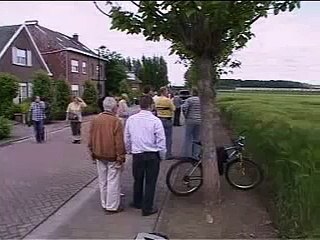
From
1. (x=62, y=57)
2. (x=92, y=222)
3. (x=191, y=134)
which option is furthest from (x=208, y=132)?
(x=62, y=57)

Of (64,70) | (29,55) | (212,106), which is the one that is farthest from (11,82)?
(212,106)

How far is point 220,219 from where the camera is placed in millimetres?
7262

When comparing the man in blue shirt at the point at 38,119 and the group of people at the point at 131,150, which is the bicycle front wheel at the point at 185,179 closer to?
the group of people at the point at 131,150

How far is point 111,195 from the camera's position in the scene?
7938 millimetres

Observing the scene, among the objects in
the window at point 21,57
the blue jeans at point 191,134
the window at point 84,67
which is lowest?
the blue jeans at point 191,134

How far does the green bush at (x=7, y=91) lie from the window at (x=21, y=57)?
28.3ft

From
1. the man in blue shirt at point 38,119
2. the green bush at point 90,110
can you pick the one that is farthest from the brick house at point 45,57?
the man in blue shirt at point 38,119

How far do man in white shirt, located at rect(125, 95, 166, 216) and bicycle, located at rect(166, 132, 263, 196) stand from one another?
1140 mm

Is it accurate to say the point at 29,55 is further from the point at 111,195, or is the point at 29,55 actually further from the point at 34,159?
the point at 111,195

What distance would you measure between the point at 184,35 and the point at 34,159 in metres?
9.10

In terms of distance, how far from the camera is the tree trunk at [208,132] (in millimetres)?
6711

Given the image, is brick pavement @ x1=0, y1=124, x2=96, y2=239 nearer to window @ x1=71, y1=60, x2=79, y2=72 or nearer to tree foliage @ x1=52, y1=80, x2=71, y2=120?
tree foliage @ x1=52, y1=80, x2=71, y2=120

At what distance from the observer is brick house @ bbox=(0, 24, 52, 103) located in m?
39.3

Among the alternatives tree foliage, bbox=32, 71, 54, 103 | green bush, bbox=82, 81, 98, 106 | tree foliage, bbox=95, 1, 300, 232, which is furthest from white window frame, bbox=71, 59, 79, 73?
tree foliage, bbox=95, 1, 300, 232
